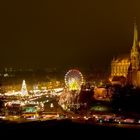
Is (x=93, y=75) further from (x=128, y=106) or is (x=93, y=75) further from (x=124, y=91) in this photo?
(x=128, y=106)

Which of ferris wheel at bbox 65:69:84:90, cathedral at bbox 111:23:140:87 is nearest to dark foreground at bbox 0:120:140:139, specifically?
ferris wheel at bbox 65:69:84:90

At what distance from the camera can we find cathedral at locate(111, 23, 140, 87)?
69750 millimetres

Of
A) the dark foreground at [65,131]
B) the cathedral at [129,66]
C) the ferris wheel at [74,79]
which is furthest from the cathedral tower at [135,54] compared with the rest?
the dark foreground at [65,131]

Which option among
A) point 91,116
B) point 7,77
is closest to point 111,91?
point 91,116

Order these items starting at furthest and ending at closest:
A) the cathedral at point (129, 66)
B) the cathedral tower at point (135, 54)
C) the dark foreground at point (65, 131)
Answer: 1. the cathedral tower at point (135, 54)
2. the cathedral at point (129, 66)
3. the dark foreground at point (65, 131)

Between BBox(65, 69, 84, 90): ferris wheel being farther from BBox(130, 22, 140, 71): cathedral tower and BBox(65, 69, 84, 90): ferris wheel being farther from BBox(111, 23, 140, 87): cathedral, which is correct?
BBox(130, 22, 140, 71): cathedral tower

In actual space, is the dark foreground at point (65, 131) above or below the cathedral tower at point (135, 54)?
below

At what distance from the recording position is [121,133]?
3572 cm

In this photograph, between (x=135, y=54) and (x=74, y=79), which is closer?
(x=74, y=79)

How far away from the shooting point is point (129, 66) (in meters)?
73.1

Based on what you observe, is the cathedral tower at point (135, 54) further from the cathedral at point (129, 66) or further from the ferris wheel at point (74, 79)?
the ferris wheel at point (74, 79)

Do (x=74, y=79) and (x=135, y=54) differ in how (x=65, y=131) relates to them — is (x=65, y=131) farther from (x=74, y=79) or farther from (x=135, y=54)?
(x=135, y=54)

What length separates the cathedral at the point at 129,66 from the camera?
69750mm

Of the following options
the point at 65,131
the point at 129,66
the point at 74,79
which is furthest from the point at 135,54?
the point at 65,131
